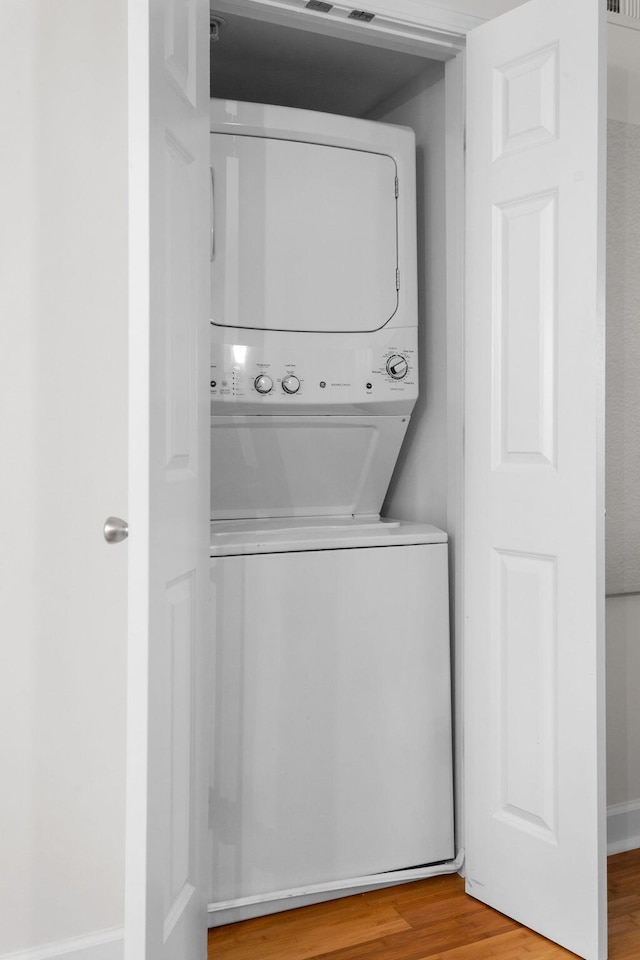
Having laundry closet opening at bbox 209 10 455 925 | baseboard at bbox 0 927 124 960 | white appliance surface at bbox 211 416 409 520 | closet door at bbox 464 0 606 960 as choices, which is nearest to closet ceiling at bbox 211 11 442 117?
laundry closet opening at bbox 209 10 455 925

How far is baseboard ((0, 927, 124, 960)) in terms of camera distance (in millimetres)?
1565

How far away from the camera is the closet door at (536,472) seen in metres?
1.68

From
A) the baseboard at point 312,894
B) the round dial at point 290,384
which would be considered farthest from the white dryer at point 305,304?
the baseboard at point 312,894

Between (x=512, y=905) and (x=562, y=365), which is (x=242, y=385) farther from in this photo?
(x=512, y=905)

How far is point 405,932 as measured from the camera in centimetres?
180

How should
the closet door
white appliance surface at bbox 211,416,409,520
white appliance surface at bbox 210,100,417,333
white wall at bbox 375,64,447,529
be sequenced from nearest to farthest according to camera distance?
1. the closet door
2. white appliance surface at bbox 210,100,417,333
3. white appliance surface at bbox 211,416,409,520
4. white wall at bbox 375,64,447,529

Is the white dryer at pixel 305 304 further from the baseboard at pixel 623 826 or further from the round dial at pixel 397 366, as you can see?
the baseboard at pixel 623 826

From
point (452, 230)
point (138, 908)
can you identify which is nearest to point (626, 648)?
point (452, 230)

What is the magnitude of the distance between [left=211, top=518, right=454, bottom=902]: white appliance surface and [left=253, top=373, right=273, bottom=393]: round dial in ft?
1.16

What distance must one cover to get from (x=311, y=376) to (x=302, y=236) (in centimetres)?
36

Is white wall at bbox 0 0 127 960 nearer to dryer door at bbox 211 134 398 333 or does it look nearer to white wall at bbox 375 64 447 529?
→ dryer door at bbox 211 134 398 333

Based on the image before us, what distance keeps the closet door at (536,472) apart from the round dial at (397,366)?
8.6 inches

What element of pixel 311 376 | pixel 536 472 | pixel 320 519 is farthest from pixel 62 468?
pixel 536 472

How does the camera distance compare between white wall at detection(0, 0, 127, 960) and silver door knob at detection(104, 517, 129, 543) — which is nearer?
silver door knob at detection(104, 517, 129, 543)
